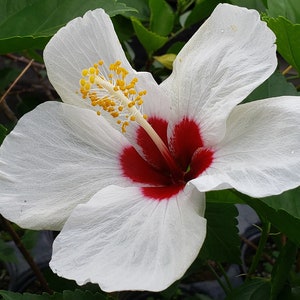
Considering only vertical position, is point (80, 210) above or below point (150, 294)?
above

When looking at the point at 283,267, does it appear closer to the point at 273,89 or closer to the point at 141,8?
the point at 273,89

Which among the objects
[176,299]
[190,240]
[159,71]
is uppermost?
[190,240]

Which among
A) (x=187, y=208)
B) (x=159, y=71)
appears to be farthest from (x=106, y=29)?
(x=159, y=71)

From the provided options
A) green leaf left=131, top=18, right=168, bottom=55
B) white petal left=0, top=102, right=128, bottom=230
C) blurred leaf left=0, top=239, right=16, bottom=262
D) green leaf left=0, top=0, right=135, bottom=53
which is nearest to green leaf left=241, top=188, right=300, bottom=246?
white petal left=0, top=102, right=128, bottom=230

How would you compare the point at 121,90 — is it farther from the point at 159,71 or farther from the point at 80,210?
the point at 159,71

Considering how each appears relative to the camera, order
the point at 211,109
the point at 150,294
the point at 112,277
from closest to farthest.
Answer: the point at 112,277 → the point at 211,109 → the point at 150,294

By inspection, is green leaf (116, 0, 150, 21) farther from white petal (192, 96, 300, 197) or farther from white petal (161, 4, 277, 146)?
white petal (192, 96, 300, 197)
